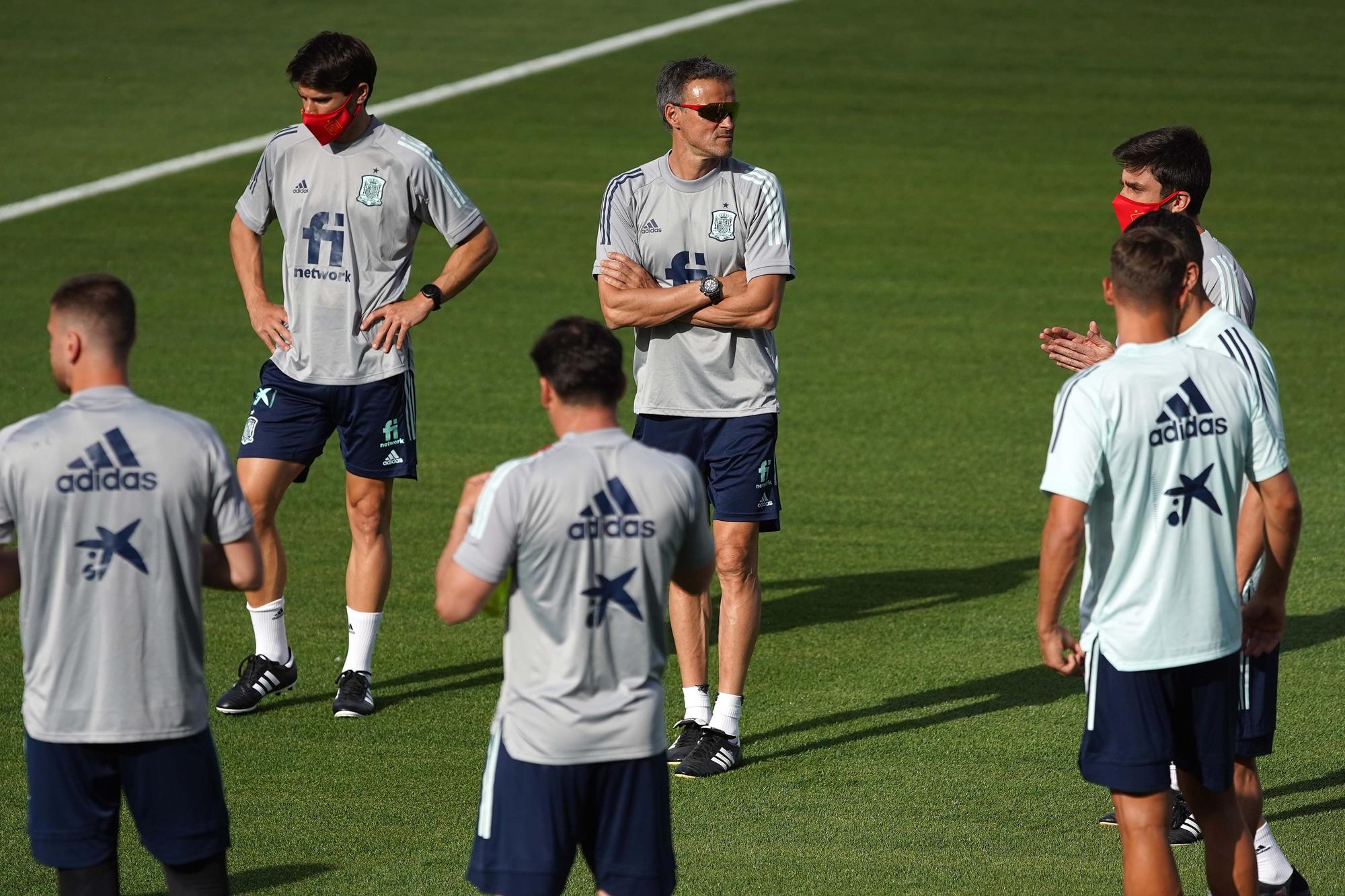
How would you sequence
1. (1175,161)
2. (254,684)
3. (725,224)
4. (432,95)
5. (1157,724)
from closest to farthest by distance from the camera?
(1157,724) → (1175,161) → (725,224) → (254,684) → (432,95)

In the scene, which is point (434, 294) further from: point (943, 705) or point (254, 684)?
point (943, 705)

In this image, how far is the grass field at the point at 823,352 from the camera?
6.30 metres

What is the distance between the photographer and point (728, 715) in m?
6.88

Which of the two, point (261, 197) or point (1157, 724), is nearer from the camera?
point (1157, 724)

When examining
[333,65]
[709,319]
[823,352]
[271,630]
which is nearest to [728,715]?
[709,319]

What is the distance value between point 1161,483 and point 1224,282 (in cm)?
131

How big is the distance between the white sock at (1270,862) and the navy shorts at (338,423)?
377 cm

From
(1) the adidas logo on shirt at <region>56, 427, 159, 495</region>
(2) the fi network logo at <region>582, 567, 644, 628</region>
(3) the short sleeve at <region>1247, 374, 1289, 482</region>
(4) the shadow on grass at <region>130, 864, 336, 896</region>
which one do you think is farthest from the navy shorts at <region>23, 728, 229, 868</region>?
(3) the short sleeve at <region>1247, 374, 1289, 482</region>

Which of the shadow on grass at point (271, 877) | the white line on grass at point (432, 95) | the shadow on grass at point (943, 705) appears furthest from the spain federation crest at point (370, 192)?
the white line on grass at point (432, 95)

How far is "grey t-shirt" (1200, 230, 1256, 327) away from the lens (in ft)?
18.6

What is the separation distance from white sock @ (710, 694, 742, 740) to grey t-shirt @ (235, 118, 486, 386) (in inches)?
80.6

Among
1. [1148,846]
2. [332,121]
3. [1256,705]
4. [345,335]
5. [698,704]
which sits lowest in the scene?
[698,704]

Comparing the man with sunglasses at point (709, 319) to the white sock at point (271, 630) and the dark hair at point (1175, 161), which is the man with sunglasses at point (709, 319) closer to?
the dark hair at point (1175, 161)

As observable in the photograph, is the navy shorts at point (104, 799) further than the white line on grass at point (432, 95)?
No
